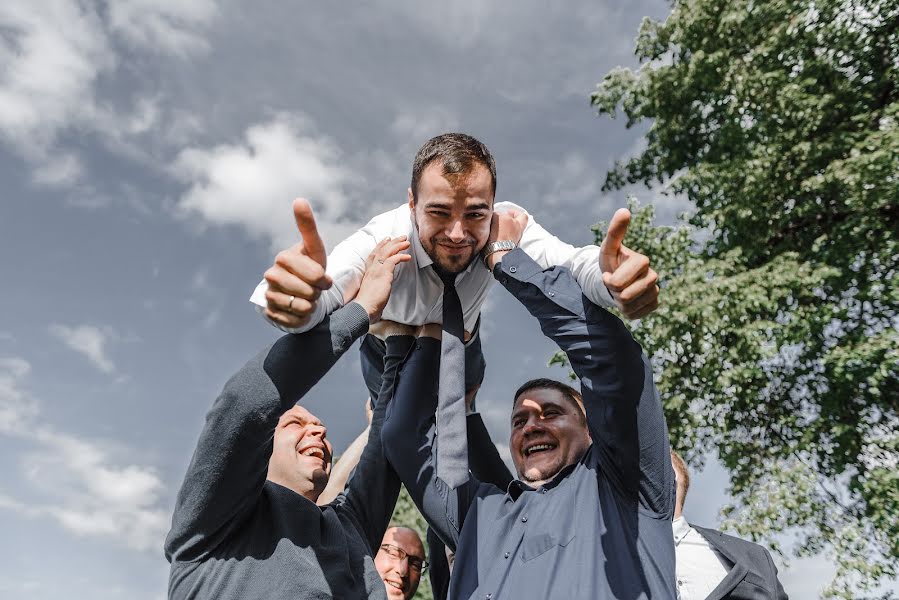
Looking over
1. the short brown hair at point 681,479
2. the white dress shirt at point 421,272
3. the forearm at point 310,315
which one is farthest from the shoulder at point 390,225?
the short brown hair at point 681,479

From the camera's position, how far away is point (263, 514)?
2473 mm

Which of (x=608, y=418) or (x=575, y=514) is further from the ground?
(x=608, y=418)

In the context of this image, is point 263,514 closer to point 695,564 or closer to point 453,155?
point 453,155

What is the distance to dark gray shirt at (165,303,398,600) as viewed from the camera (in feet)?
6.17

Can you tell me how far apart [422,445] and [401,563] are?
1.46 m

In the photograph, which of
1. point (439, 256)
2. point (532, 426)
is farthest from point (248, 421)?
point (532, 426)

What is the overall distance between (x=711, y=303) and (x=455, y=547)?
6.13m

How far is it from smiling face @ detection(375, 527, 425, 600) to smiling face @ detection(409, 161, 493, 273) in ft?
7.15

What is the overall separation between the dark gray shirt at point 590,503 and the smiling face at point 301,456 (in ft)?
2.29

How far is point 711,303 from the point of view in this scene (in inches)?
316

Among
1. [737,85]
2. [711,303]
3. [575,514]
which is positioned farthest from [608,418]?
[737,85]

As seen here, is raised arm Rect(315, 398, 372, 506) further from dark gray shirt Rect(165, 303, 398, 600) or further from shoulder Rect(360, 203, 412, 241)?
shoulder Rect(360, 203, 412, 241)

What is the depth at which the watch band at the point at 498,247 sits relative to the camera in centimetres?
253

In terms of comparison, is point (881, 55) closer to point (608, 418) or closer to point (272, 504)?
point (608, 418)
